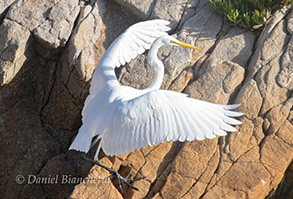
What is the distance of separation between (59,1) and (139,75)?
1.78 meters

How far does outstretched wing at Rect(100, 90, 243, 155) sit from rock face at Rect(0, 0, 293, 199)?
0.78 m

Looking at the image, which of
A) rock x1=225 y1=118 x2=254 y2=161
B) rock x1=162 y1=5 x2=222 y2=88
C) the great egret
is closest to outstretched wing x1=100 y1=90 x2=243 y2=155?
the great egret

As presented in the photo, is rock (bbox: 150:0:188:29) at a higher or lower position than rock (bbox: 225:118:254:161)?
higher

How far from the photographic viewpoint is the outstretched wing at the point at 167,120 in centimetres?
511

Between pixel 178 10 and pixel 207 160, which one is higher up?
pixel 178 10

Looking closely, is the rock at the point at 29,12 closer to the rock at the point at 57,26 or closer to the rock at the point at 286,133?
the rock at the point at 57,26

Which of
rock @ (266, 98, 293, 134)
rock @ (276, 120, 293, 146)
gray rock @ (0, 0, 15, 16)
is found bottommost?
rock @ (276, 120, 293, 146)

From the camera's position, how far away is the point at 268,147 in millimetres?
5824

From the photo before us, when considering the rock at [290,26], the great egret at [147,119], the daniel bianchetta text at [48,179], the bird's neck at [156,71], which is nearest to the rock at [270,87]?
the rock at [290,26]

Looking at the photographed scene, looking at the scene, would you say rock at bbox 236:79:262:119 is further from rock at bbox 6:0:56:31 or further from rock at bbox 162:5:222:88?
rock at bbox 6:0:56:31

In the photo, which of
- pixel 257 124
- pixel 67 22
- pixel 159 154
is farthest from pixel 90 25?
pixel 257 124

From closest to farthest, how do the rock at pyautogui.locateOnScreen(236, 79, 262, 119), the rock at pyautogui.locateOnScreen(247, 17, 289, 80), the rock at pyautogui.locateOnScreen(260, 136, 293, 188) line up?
the rock at pyautogui.locateOnScreen(260, 136, 293, 188), the rock at pyautogui.locateOnScreen(236, 79, 262, 119), the rock at pyautogui.locateOnScreen(247, 17, 289, 80)

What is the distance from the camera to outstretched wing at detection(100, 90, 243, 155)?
16.8ft

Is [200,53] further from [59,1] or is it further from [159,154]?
[59,1]
